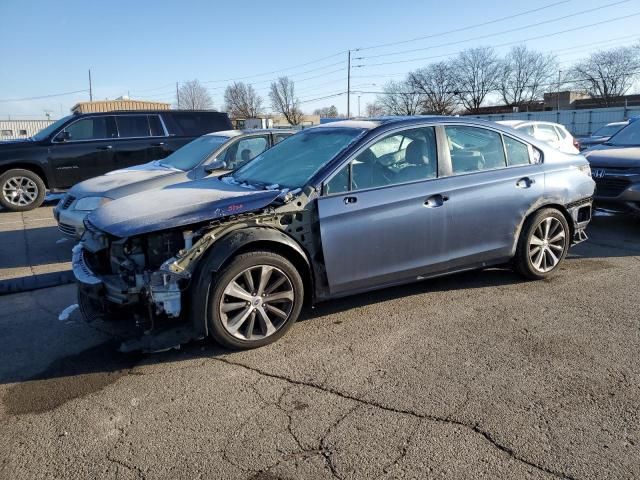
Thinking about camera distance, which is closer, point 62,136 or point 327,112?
point 62,136

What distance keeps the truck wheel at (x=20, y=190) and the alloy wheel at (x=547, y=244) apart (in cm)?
968

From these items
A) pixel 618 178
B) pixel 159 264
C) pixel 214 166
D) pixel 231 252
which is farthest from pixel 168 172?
pixel 618 178

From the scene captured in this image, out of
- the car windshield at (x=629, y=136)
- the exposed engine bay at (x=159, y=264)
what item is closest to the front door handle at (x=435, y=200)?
the exposed engine bay at (x=159, y=264)

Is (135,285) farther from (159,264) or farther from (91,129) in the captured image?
(91,129)

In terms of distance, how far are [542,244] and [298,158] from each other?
8.72 feet

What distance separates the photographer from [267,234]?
3.73 m

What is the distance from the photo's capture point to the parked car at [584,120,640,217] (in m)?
7.05

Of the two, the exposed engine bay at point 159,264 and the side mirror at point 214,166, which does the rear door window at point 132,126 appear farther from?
the exposed engine bay at point 159,264

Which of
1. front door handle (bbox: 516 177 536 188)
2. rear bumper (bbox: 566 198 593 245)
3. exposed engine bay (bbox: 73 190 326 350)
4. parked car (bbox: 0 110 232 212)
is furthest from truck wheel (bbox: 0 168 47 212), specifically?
rear bumper (bbox: 566 198 593 245)

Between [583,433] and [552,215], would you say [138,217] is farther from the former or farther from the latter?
[552,215]

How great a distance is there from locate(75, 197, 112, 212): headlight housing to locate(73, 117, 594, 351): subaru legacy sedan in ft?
7.22

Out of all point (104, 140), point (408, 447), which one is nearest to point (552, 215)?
point (408, 447)

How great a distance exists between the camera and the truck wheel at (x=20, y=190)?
398 inches

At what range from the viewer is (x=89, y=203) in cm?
641
